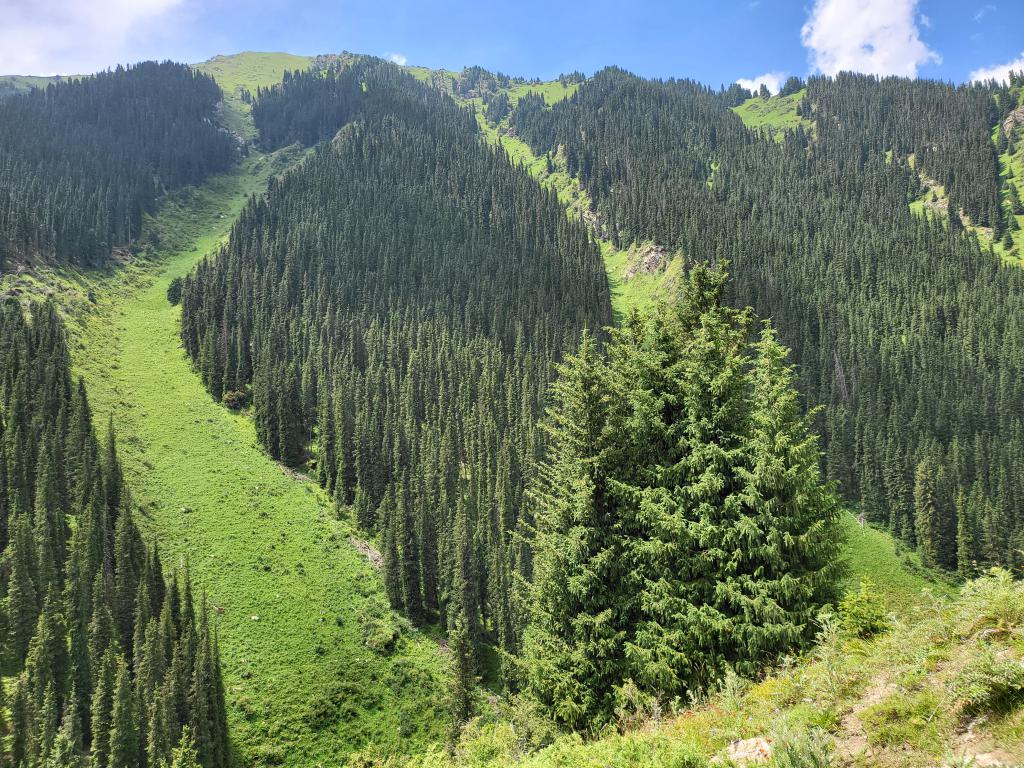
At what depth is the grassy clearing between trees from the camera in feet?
208

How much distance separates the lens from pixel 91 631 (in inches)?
2317

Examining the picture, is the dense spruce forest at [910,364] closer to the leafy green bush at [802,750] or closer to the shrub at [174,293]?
the leafy green bush at [802,750]

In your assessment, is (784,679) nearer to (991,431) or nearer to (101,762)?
(101,762)

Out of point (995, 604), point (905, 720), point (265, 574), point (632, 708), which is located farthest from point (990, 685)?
point (265, 574)

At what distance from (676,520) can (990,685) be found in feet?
34.0

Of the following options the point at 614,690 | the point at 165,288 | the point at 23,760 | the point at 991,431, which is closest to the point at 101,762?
the point at 23,760

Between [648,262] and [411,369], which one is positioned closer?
[411,369]

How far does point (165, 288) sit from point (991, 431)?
753 feet

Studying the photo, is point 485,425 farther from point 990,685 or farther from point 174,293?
point 174,293

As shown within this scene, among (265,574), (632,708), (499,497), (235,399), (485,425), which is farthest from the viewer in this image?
(235,399)

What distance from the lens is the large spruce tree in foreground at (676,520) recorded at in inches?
691

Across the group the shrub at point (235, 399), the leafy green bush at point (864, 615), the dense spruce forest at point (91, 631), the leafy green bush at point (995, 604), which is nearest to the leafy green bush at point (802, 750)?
the leafy green bush at point (995, 604)

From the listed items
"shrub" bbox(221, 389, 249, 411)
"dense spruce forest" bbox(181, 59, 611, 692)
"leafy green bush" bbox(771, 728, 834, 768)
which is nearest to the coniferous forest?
"dense spruce forest" bbox(181, 59, 611, 692)

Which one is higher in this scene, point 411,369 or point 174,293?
point 174,293
